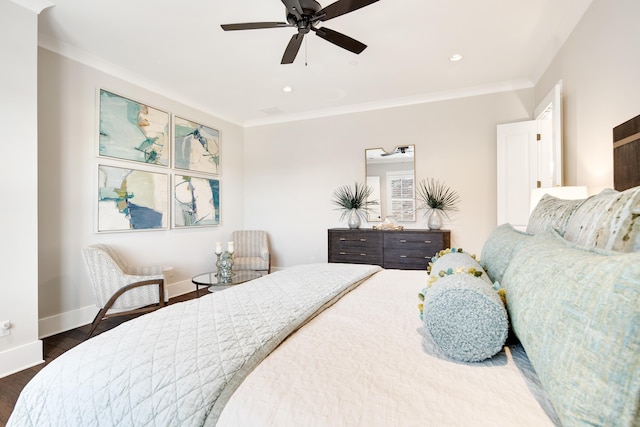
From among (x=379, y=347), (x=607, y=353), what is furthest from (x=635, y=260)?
(x=379, y=347)

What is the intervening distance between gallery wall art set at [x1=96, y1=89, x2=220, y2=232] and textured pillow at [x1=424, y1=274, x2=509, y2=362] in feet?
11.8

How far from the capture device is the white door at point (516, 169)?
3.50 meters

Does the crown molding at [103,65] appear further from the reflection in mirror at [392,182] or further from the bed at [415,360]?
the bed at [415,360]

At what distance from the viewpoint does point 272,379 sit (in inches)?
30.4

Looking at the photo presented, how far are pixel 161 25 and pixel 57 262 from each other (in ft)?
8.06

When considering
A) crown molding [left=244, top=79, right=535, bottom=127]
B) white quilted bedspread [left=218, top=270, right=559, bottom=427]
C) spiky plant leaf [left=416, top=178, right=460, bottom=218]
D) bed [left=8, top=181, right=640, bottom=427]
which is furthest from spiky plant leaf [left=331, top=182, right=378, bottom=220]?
white quilted bedspread [left=218, top=270, right=559, bottom=427]

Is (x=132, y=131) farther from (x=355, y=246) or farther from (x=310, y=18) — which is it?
(x=355, y=246)

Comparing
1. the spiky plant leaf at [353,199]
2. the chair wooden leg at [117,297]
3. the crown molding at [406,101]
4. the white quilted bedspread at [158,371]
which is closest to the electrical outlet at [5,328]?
the chair wooden leg at [117,297]

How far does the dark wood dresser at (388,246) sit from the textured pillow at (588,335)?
10.2 ft

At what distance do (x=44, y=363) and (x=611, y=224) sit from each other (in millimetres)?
3551

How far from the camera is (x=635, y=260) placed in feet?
1.69

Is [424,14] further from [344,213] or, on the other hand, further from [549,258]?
[344,213]

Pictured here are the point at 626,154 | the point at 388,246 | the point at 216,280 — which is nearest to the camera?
the point at 626,154

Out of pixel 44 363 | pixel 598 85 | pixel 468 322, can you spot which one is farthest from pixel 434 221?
pixel 44 363
